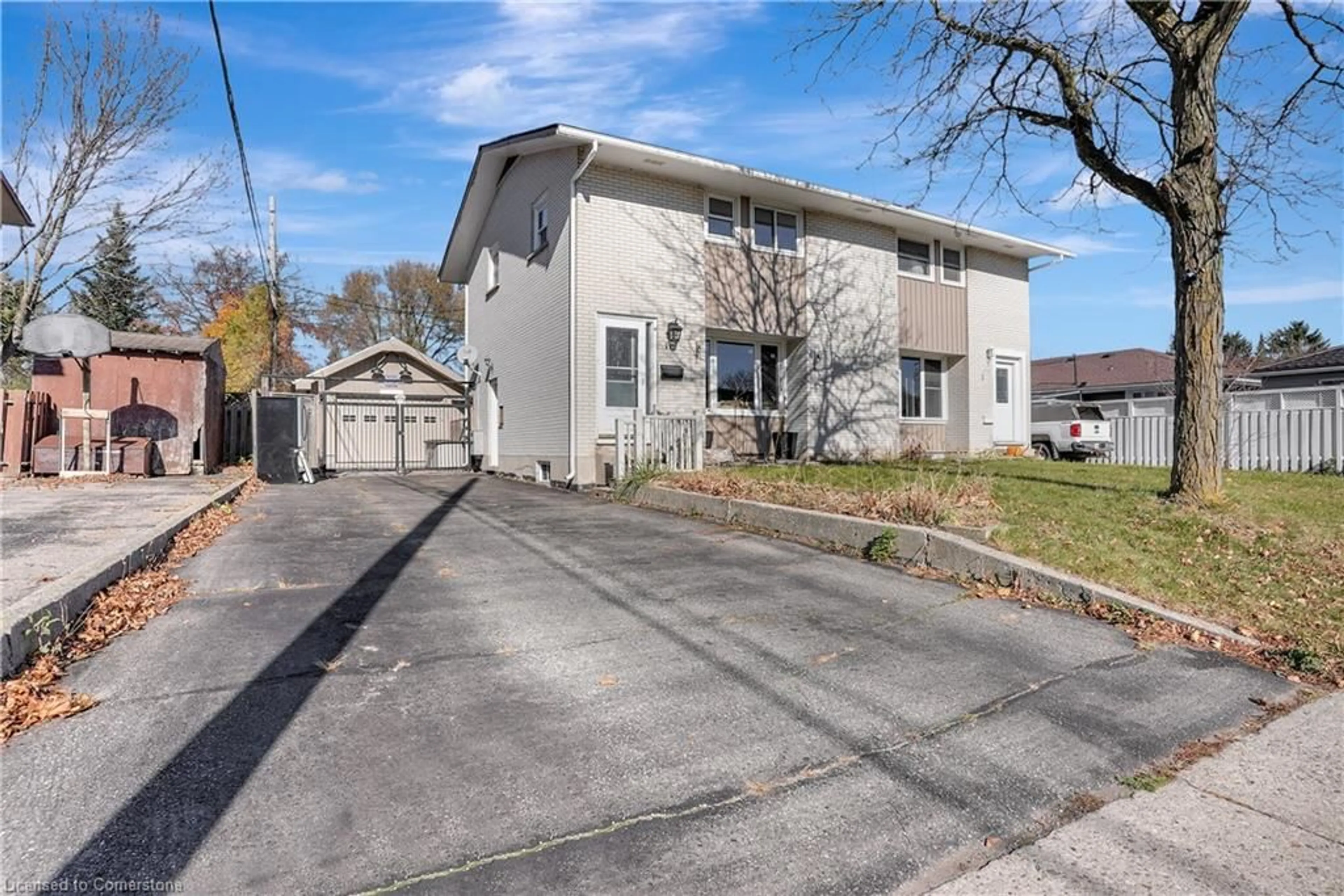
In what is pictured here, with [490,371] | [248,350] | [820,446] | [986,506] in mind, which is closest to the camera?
[986,506]

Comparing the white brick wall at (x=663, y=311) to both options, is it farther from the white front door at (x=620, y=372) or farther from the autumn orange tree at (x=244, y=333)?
the autumn orange tree at (x=244, y=333)

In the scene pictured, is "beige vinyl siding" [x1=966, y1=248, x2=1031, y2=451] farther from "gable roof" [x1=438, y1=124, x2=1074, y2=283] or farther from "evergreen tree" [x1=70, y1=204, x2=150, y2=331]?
"evergreen tree" [x1=70, y1=204, x2=150, y2=331]

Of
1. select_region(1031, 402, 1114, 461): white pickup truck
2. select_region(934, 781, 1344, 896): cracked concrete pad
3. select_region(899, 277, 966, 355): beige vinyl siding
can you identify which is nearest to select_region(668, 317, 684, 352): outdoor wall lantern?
select_region(899, 277, 966, 355): beige vinyl siding

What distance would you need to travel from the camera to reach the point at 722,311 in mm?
13102

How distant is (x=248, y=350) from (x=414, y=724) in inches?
1376

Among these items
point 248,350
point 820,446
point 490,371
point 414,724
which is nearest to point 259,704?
point 414,724

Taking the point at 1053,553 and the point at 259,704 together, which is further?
the point at 1053,553

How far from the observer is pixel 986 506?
21.3 ft

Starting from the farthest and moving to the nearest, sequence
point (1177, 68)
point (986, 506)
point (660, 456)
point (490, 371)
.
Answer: point (490, 371) < point (660, 456) < point (1177, 68) < point (986, 506)

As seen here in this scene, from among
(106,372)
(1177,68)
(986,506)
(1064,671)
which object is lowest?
(1064,671)

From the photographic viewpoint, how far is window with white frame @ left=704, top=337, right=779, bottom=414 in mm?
13430

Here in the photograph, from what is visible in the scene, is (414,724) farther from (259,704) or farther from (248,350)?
(248,350)

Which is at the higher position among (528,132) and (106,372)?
(528,132)

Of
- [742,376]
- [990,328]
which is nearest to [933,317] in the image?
[990,328]
